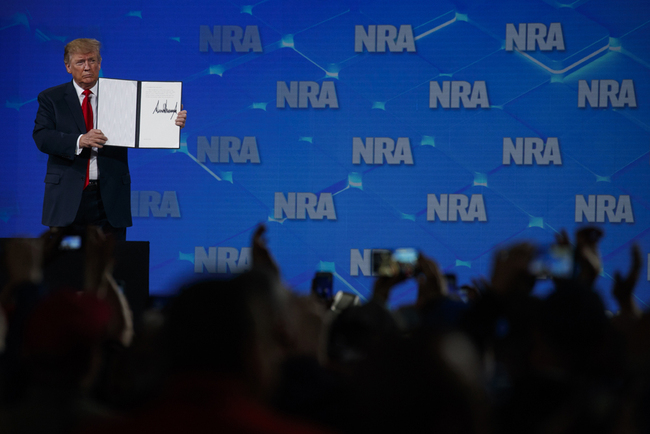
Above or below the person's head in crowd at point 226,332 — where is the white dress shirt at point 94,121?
above

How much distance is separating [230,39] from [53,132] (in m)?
1.84

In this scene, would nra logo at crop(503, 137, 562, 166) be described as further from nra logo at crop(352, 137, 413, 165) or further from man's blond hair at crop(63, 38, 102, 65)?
man's blond hair at crop(63, 38, 102, 65)

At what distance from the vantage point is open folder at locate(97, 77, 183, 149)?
3.68m

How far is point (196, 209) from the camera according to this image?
5016mm

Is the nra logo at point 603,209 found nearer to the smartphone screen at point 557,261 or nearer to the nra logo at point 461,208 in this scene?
the nra logo at point 461,208

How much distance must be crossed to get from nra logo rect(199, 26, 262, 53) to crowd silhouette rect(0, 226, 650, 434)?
358cm

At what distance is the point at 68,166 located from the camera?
3596mm

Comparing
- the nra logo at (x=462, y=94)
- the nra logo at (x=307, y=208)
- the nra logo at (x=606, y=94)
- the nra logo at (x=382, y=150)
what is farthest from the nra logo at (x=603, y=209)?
the nra logo at (x=307, y=208)

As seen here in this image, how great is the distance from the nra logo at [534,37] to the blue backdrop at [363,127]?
0.03ft

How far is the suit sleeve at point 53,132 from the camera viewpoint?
11.5 feet

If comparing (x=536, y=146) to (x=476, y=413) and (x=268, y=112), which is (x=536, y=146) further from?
(x=476, y=413)
